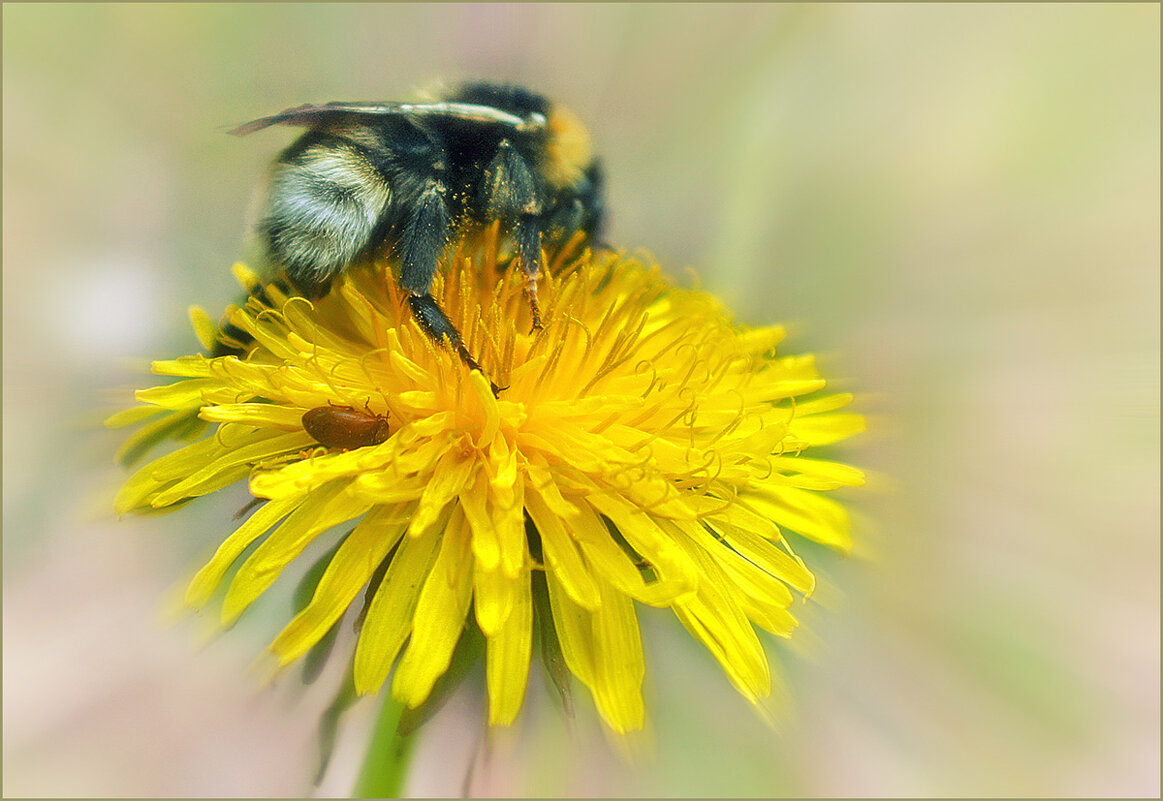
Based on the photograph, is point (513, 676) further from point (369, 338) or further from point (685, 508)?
point (369, 338)

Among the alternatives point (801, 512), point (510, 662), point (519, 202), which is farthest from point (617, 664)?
point (519, 202)

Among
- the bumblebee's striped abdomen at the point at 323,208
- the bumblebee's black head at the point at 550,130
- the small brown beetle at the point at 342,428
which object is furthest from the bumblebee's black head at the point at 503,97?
the small brown beetle at the point at 342,428

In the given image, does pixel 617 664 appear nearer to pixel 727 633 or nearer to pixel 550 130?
pixel 727 633

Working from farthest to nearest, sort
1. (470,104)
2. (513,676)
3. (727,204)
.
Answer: (727,204) < (470,104) < (513,676)

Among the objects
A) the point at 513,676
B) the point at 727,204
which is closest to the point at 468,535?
the point at 513,676

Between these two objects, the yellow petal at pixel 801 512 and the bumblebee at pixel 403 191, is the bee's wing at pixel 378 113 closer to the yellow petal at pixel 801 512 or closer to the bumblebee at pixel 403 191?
the bumblebee at pixel 403 191

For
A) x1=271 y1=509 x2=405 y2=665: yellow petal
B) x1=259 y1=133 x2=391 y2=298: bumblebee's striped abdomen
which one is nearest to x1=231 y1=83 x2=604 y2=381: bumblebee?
x1=259 y1=133 x2=391 y2=298: bumblebee's striped abdomen

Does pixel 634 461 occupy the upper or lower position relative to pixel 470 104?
lower
